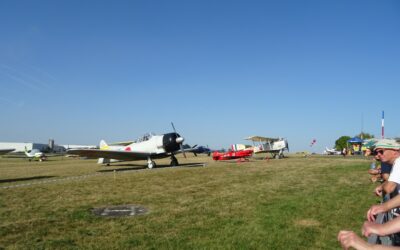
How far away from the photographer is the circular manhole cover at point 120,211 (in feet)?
27.0

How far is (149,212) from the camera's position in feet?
27.5

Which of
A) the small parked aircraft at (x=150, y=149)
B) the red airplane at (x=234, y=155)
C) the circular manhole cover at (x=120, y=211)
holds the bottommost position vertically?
the circular manhole cover at (x=120, y=211)

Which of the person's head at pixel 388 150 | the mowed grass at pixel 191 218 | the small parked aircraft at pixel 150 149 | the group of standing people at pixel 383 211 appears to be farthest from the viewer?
the small parked aircraft at pixel 150 149

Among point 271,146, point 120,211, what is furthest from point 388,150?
point 271,146

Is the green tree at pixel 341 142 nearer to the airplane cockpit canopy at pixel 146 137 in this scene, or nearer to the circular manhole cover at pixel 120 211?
the airplane cockpit canopy at pixel 146 137

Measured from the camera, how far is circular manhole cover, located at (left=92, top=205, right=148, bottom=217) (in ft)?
27.0

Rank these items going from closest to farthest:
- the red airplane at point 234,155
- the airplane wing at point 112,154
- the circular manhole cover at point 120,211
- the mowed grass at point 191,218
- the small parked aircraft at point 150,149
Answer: the mowed grass at point 191,218 < the circular manhole cover at point 120,211 < the airplane wing at point 112,154 < the small parked aircraft at point 150,149 < the red airplane at point 234,155

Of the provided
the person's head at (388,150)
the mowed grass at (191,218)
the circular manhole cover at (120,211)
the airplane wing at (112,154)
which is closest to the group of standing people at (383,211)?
the person's head at (388,150)

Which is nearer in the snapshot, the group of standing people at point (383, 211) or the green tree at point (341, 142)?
the group of standing people at point (383, 211)

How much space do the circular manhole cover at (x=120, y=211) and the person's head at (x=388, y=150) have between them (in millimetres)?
5852

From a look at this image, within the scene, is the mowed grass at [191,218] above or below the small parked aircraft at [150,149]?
below

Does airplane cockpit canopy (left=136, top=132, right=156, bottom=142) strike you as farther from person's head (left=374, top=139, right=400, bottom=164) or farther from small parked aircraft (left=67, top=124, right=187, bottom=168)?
person's head (left=374, top=139, right=400, bottom=164)

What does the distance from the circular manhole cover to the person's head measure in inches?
230

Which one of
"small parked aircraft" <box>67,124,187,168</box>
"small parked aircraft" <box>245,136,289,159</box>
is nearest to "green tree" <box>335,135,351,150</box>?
"small parked aircraft" <box>245,136,289,159</box>
